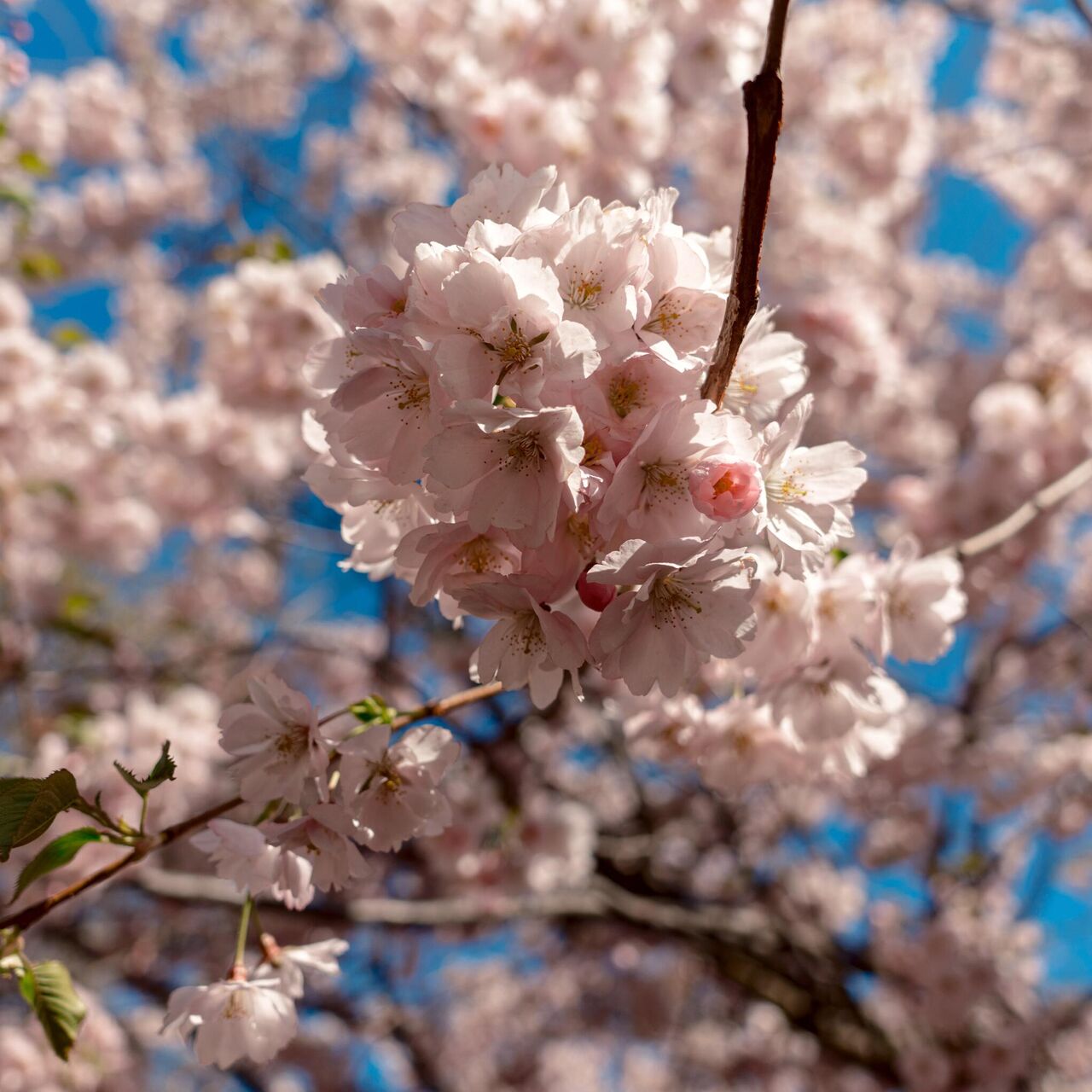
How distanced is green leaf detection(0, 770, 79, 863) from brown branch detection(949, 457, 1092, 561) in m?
1.32

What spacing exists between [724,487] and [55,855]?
0.97 metres

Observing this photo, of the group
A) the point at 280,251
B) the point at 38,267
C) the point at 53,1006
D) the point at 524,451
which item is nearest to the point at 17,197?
the point at 38,267

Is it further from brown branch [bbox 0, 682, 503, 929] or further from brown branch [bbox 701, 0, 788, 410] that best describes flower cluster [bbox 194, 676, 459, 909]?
brown branch [bbox 701, 0, 788, 410]

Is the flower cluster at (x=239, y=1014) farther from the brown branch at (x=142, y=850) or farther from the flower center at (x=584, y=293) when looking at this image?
the flower center at (x=584, y=293)

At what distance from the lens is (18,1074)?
11.7 feet

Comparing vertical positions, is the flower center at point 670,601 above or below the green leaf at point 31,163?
below

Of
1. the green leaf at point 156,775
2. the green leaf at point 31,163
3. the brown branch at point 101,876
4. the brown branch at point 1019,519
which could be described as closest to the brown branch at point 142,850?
the brown branch at point 101,876

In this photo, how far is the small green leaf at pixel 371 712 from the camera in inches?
46.4

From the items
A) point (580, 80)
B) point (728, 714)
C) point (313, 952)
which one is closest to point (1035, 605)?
point (580, 80)

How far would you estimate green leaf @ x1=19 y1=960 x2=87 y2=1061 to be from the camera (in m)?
1.14

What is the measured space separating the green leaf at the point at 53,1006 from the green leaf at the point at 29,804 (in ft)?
1.04

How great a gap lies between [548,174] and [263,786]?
79 cm

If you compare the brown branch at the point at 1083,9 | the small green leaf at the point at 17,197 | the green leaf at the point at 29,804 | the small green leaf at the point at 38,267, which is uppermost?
the brown branch at the point at 1083,9

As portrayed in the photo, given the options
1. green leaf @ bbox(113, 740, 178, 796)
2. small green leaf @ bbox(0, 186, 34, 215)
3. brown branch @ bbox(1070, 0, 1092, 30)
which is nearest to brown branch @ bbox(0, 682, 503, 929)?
green leaf @ bbox(113, 740, 178, 796)
